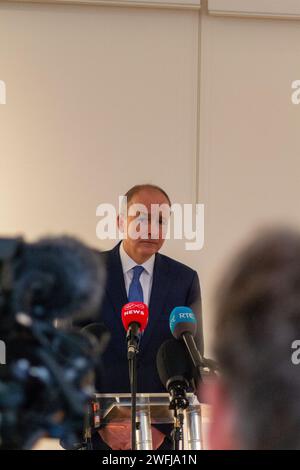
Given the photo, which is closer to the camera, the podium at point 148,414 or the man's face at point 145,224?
the podium at point 148,414

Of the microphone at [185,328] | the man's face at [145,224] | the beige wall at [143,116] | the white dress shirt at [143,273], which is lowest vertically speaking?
the microphone at [185,328]

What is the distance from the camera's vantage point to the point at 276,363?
2.15ft

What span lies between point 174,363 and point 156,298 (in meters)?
1.44

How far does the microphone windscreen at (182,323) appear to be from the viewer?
5.88ft

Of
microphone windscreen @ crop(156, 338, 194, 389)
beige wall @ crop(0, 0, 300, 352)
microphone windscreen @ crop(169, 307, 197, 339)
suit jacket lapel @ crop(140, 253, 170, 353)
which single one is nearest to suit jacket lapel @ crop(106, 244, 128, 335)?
suit jacket lapel @ crop(140, 253, 170, 353)

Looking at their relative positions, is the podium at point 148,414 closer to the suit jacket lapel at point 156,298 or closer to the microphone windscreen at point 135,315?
the microphone windscreen at point 135,315

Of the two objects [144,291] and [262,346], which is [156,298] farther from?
[262,346]

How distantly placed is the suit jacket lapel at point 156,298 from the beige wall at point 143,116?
996 millimetres

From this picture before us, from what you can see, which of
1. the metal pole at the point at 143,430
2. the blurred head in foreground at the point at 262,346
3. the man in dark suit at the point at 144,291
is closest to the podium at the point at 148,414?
the metal pole at the point at 143,430

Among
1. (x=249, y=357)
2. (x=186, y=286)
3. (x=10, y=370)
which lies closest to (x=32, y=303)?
(x=10, y=370)

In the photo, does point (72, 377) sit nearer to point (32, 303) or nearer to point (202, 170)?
point (32, 303)

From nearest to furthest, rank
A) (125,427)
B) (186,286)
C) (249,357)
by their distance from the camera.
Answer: (249,357)
(125,427)
(186,286)

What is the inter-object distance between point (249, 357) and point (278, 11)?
3.98 m
